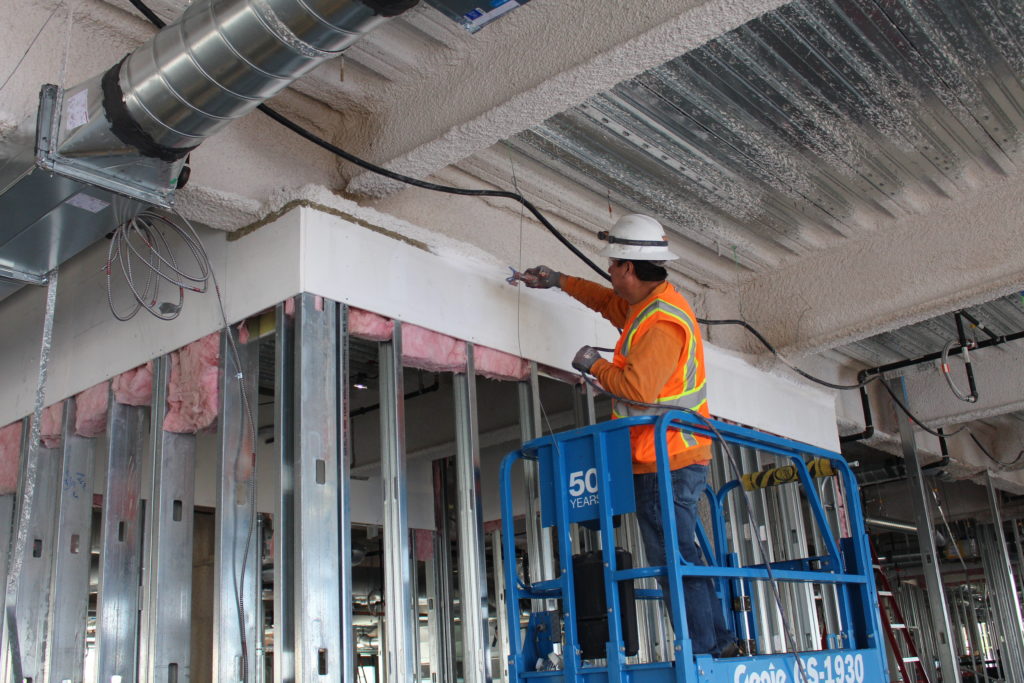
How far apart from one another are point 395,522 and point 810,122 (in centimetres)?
263

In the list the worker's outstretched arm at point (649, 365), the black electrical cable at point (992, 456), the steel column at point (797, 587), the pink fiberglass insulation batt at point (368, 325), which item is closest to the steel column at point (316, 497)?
the pink fiberglass insulation batt at point (368, 325)

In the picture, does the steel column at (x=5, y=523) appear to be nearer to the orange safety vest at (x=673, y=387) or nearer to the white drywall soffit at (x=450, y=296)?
the white drywall soffit at (x=450, y=296)

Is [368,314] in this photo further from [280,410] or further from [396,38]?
[396,38]

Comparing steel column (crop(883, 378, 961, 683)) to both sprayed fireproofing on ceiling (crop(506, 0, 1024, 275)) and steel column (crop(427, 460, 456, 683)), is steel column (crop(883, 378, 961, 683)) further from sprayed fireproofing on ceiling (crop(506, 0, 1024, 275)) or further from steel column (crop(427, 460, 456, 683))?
steel column (crop(427, 460, 456, 683))

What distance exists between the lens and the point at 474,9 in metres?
2.69

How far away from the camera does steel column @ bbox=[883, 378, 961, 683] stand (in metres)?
7.75

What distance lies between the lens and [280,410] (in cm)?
355

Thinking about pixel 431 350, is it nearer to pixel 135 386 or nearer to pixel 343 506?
pixel 343 506

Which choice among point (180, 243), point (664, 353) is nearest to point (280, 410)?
point (180, 243)

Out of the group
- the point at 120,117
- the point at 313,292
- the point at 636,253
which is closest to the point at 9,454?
the point at 313,292

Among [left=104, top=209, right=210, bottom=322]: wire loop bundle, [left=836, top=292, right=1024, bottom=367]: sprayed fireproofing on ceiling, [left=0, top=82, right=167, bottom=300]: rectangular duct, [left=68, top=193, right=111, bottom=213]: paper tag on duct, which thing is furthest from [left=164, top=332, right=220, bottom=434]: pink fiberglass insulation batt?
[left=836, top=292, right=1024, bottom=367]: sprayed fireproofing on ceiling

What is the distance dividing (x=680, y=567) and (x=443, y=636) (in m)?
5.09

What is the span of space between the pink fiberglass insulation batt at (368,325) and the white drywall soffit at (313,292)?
0.13ft

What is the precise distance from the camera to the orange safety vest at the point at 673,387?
3336mm
